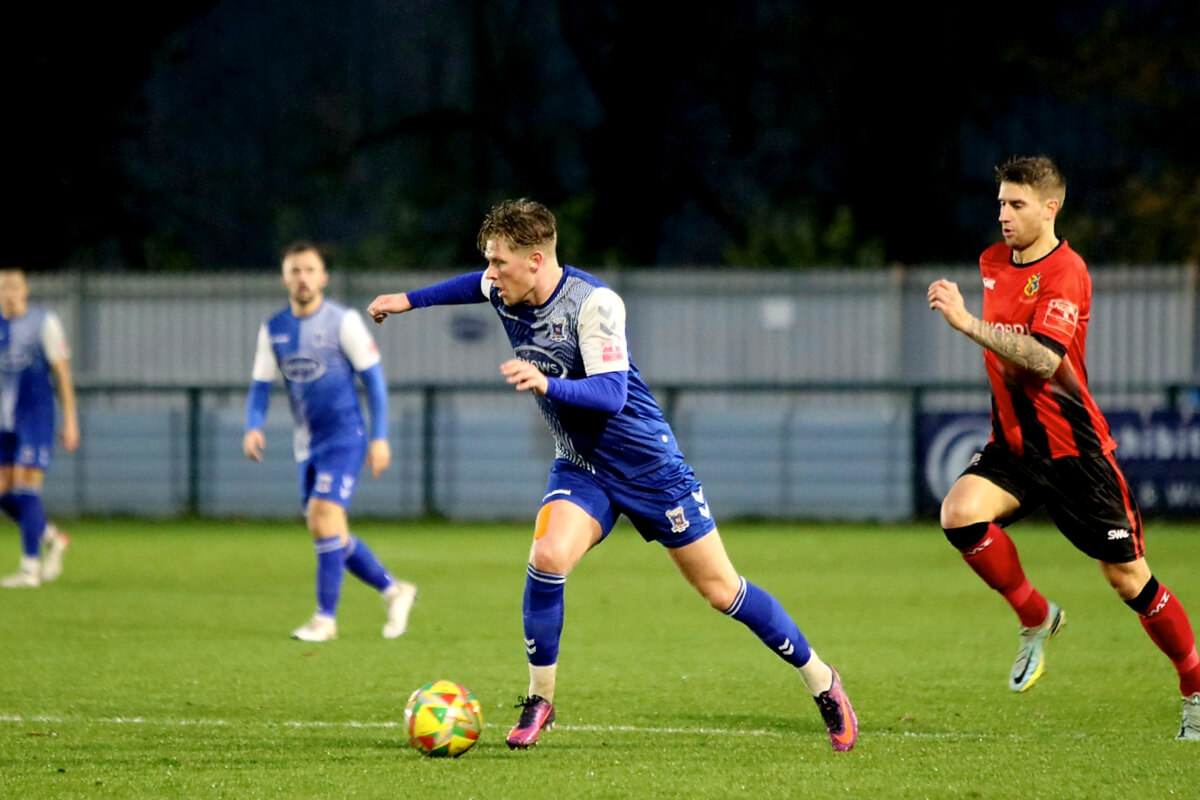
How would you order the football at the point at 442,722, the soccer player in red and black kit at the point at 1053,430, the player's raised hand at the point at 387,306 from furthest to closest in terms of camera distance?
the soccer player in red and black kit at the point at 1053,430, the player's raised hand at the point at 387,306, the football at the point at 442,722

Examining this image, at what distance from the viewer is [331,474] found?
32.1 feet

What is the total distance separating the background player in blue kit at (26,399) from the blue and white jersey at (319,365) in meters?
2.94

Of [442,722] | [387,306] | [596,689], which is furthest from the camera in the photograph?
[596,689]

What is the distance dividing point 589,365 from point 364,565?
13.7ft

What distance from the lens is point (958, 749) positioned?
6.38 metres

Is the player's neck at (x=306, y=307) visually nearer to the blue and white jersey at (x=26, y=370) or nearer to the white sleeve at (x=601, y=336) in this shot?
the blue and white jersey at (x=26, y=370)

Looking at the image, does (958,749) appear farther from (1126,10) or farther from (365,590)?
(1126,10)

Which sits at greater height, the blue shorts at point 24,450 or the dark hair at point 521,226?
the dark hair at point 521,226

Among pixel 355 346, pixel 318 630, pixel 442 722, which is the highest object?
pixel 355 346

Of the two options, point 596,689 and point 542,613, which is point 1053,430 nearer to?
point 542,613

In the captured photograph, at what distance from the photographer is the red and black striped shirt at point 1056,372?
6.83 meters

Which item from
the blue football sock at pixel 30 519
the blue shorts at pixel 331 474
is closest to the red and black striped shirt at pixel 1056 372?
the blue shorts at pixel 331 474

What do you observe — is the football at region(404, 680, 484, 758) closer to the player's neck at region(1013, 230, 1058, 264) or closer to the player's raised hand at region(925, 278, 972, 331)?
the player's raised hand at region(925, 278, 972, 331)

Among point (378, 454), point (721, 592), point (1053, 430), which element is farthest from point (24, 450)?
point (1053, 430)
